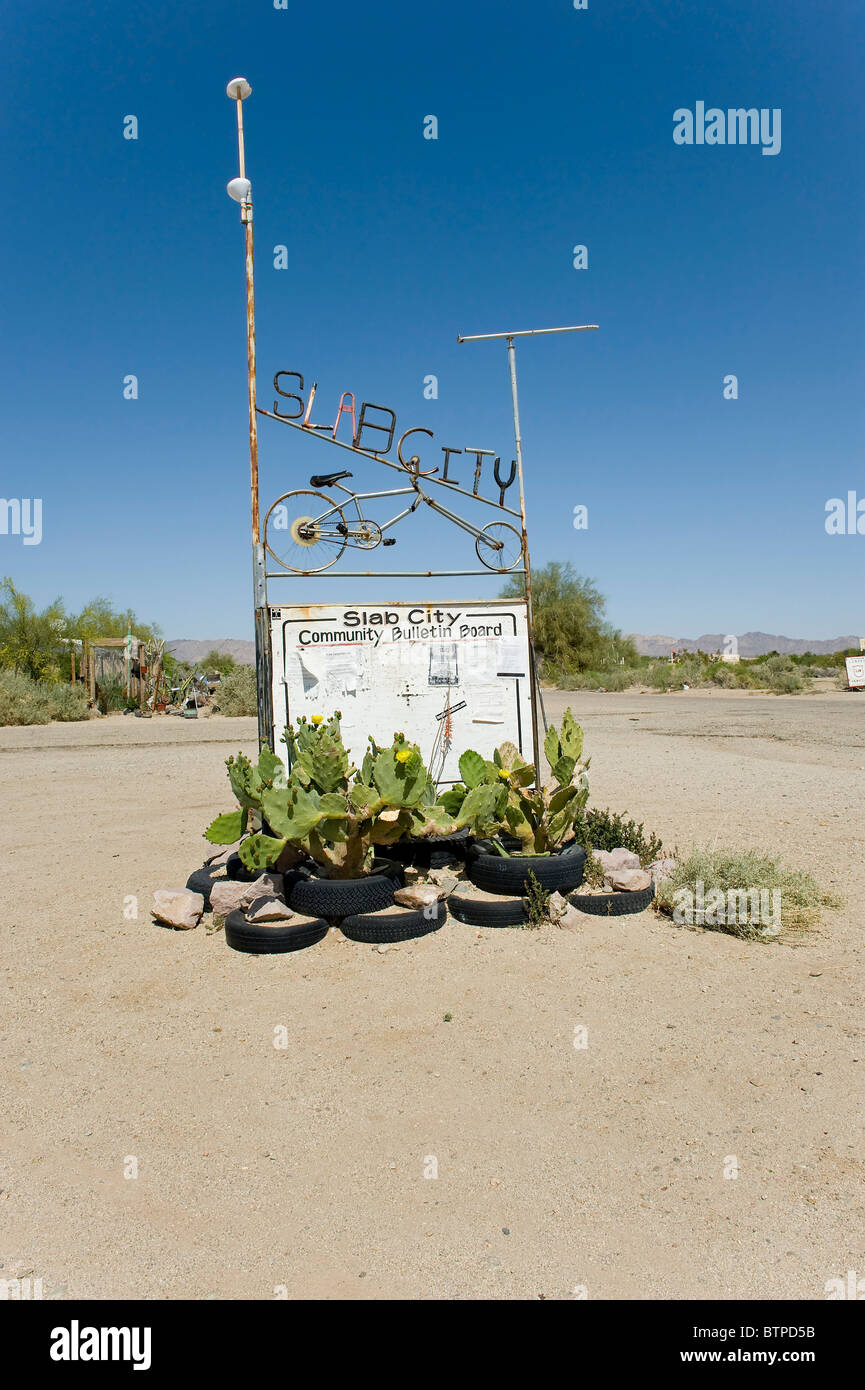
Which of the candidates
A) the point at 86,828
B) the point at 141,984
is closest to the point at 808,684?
the point at 86,828

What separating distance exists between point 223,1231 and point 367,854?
2.98 meters

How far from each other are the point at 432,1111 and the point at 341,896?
2.08m

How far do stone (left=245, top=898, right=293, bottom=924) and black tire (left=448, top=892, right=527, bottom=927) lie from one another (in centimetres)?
116

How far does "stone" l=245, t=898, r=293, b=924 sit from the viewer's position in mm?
5238

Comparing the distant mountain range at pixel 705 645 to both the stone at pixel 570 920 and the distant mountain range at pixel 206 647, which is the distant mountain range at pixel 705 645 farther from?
the stone at pixel 570 920

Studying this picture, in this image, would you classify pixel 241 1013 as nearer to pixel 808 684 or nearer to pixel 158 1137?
pixel 158 1137

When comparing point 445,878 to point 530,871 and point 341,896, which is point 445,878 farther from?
point 341,896

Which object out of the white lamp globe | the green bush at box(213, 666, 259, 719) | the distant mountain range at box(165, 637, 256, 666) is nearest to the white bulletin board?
the white lamp globe

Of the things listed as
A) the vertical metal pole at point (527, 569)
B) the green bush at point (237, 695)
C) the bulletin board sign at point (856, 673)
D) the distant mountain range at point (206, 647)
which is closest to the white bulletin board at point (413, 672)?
the vertical metal pole at point (527, 569)

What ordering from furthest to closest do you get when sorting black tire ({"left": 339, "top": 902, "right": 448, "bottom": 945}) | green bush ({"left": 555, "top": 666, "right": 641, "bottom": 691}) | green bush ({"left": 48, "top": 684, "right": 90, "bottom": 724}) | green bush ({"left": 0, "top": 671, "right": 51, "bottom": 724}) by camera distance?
1. green bush ({"left": 555, "top": 666, "right": 641, "bottom": 691})
2. green bush ({"left": 48, "top": 684, "right": 90, "bottom": 724})
3. green bush ({"left": 0, "top": 671, "right": 51, "bottom": 724})
4. black tire ({"left": 339, "top": 902, "right": 448, "bottom": 945})

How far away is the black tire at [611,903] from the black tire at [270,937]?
1.79m

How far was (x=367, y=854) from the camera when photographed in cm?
552

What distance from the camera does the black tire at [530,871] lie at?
5555 mm

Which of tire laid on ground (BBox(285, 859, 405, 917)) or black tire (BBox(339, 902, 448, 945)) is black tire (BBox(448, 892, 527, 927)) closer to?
black tire (BBox(339, 902, 448, 945))
